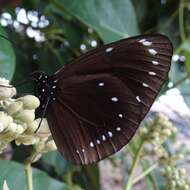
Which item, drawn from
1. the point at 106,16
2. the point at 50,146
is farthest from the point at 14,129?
the point at 106,16

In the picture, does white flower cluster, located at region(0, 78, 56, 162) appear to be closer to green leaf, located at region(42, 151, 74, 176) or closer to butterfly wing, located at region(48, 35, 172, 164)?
butterfly wing, located at region(48, 35, 172, 164)


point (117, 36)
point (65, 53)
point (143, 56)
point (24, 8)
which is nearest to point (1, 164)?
point (143, 56)

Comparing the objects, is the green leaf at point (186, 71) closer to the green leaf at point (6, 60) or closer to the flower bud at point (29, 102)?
the green leaf at point (6, 60)

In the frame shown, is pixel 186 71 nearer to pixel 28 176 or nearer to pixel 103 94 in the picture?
pixel 103 94

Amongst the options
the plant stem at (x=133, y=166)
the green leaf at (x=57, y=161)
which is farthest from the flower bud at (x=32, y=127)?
the green leaf at (x=57, y=161)

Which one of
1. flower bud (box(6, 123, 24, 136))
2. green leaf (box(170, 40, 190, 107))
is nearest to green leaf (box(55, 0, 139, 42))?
green leaf (box(170, 40, 190, 107))

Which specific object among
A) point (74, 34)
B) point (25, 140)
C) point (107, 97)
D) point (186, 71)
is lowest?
point (186, 71)
